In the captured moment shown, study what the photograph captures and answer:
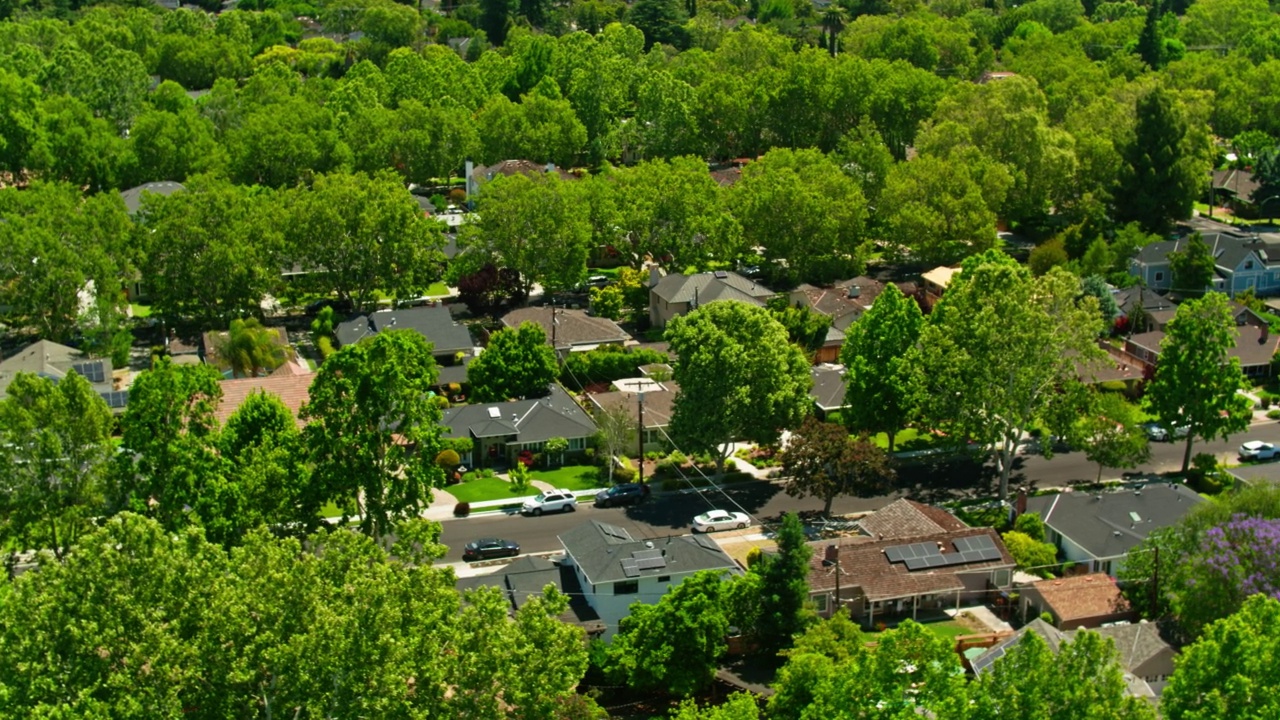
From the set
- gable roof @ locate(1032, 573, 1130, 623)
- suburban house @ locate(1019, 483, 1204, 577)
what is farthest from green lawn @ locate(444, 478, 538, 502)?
gable roof @ locate(1032, 573, 1130, 623)

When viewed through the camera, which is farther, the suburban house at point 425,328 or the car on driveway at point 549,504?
the suburban house at point 425,328

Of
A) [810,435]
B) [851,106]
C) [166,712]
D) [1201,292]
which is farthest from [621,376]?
[851,106]

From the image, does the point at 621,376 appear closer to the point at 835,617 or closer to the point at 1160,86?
the point at 835,617

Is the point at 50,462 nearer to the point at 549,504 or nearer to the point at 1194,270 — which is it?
the point at 549,504

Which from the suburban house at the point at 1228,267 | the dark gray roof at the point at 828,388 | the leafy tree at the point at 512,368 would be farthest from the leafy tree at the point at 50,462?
the suburban house at the point at 1228,267

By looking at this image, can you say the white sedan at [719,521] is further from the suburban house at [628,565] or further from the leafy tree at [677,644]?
the leafy tree at [677,644]
